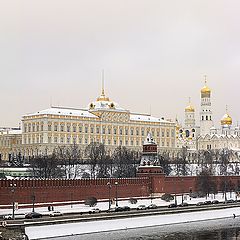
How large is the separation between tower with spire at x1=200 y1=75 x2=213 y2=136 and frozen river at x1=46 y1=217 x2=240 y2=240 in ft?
301

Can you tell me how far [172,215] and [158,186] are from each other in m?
15.8

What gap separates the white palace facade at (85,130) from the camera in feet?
333

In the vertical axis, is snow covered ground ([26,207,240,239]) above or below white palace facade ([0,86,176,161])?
below

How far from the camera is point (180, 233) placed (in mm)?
41750

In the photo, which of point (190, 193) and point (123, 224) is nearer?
point (123, 224)

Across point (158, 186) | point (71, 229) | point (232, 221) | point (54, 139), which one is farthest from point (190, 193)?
point (54, 139)

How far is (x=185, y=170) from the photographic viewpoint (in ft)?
283

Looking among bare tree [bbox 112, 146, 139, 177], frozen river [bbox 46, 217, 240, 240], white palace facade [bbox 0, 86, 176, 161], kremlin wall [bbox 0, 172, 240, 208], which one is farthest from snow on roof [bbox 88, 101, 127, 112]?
frozen river [bbox 46, 217, 240, 240]

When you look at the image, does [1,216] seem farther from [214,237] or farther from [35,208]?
[214,237]

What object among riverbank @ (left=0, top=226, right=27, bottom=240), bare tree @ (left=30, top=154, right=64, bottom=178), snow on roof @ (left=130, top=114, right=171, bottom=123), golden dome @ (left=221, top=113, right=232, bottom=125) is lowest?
riverbank @ (left=0, top=226, right=27, bottom=240)

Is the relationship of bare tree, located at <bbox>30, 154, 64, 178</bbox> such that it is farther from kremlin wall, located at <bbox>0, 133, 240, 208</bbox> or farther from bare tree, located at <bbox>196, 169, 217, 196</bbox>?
bare tree, located at <bbox>196, 169, 217, 196</bbox>

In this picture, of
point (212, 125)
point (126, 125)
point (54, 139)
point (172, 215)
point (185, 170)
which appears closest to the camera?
point (172, 215)

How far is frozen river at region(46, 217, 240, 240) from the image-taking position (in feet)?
130

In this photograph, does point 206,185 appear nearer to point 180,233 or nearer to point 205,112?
point 180,233
